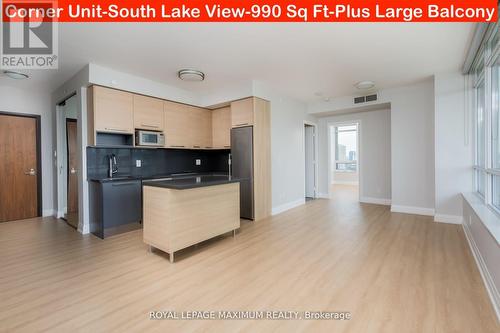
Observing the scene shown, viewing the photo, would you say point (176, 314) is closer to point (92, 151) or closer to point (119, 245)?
point (119, 245)

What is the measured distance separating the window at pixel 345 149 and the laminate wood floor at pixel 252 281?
6.98m

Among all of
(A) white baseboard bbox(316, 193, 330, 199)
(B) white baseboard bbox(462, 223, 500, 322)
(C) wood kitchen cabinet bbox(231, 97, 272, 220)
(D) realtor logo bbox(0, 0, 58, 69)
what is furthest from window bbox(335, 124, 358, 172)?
(D) realtor logo bbox(0, 0, 58, 69)

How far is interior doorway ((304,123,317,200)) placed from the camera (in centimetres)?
697

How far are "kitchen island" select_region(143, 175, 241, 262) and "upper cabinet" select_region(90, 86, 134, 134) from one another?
1.51 metres

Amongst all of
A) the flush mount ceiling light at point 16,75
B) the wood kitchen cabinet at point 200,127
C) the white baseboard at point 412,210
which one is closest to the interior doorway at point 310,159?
the white baseboard at point 412,210

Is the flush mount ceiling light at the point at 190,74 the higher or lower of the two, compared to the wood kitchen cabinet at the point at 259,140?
higher

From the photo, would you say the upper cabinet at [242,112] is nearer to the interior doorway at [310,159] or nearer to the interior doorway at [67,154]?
the interior doorway at [310,159]

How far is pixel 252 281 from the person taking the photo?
228 centimetres

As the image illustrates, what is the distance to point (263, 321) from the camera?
172 cm

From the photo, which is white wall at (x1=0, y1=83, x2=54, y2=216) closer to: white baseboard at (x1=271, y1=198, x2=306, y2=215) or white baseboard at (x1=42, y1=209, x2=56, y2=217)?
white baseboard at (x1=42, y1=209, x2=56, y2=217)

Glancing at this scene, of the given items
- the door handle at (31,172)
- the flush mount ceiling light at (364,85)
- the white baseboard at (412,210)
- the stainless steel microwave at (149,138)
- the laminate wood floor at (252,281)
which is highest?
the flush mount ceiling light at (364,85)

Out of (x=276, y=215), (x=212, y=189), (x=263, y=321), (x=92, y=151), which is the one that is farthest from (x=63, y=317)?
(x=276, y=215)

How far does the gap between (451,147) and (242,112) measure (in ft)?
12.7

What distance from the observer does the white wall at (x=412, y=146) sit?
4.77m
